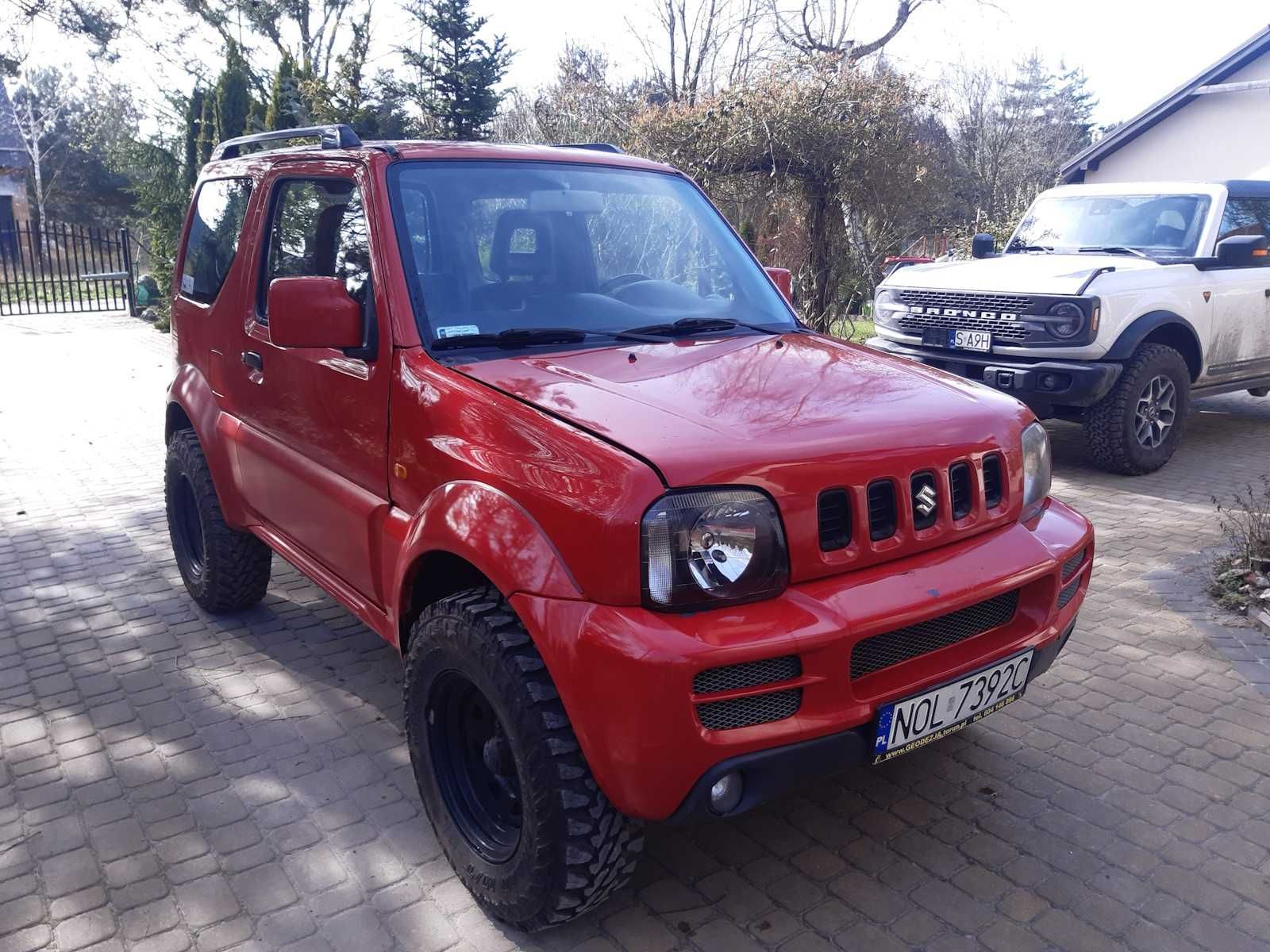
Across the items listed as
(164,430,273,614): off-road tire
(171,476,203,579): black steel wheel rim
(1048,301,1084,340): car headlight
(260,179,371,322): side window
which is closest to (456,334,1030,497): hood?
(260,179,371,322): side window

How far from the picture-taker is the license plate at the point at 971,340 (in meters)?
7.00

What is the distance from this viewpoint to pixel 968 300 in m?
7.14

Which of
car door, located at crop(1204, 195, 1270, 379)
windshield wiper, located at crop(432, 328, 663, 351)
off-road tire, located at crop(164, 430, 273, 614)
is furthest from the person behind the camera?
car door, located at crop(1204, 195, 1270, 379)

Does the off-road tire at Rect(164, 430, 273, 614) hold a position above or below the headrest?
below

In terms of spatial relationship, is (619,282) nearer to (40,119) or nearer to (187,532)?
(187,532)

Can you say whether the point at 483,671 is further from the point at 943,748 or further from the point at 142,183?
the point at 142,183

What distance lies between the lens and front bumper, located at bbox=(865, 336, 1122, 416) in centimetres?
653

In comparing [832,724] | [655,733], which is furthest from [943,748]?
[655,733]

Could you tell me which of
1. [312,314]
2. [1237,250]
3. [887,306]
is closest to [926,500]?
[312,314]

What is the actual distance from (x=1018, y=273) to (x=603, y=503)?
6083mm

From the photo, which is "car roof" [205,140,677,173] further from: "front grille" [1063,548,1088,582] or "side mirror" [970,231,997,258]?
"side mirror" [970,231,997,258]

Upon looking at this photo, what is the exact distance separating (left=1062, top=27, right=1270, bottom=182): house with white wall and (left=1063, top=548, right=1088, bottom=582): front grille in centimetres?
1938

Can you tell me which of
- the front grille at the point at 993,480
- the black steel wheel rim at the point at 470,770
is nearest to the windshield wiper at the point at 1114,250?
the front grille at the point at 993,480

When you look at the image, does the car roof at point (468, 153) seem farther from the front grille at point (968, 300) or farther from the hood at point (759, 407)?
the front grille at point (968, 300)
